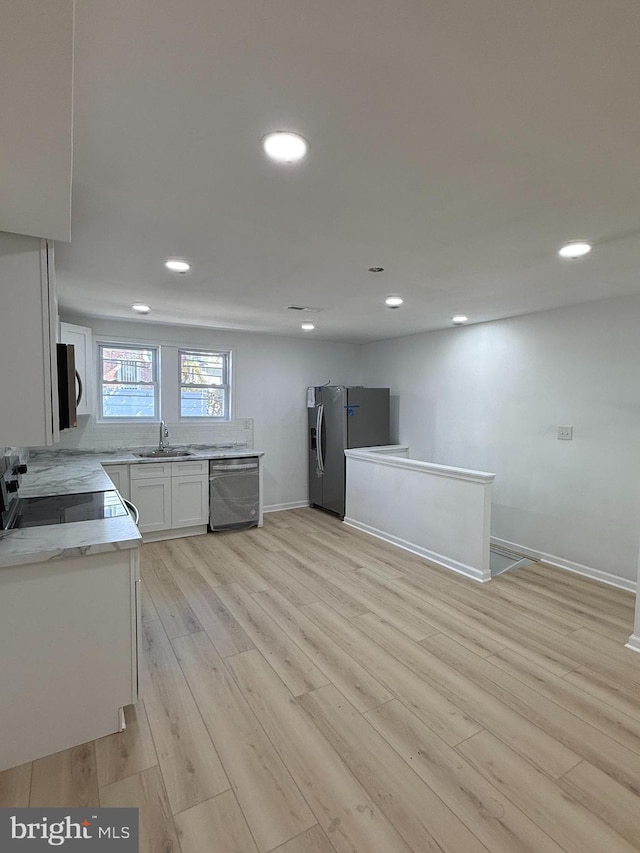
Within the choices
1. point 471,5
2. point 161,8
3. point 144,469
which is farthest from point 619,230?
point 144,469

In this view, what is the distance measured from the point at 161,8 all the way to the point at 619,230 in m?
2.14

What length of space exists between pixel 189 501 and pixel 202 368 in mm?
1693

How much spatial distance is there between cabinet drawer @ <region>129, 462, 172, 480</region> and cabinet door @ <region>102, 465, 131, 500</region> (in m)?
0.06

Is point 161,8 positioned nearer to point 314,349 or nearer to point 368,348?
point 314,349

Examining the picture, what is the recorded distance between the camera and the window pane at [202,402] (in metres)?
5.06

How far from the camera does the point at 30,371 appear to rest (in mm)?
1671

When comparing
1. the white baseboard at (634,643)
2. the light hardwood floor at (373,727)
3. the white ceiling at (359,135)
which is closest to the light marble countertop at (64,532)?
the light hardwood floor at (373,727)

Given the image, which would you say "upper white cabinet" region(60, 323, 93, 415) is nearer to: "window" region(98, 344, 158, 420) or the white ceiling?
"window" region(98, 344, 158, 420)

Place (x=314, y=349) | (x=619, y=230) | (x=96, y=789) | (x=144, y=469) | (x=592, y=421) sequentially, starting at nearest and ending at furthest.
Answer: (x=96, y=789), (x=619, y=230), (x=592, y=421), (x=144, y=469), (x=314, y=349)

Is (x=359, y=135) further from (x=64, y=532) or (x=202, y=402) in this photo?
(x=202, y=402)

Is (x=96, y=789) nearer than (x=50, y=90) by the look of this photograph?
No

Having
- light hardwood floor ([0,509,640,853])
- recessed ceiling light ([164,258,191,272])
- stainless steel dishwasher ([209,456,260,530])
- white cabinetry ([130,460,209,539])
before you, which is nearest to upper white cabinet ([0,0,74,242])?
recessed ceiling light ([164,258,191,272])

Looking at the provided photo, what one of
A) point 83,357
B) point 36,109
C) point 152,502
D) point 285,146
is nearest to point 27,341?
point 36,109

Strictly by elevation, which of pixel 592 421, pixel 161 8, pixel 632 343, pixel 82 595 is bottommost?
pixel 82 595
